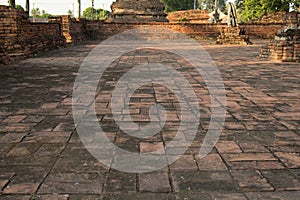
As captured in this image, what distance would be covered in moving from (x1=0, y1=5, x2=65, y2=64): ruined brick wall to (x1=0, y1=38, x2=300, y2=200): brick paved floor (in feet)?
11.9

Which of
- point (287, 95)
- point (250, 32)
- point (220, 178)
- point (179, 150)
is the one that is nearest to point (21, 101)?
point (179, 150)

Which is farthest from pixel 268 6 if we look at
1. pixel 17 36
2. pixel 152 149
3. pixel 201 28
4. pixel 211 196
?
pixel 211 196

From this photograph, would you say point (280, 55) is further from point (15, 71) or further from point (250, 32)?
point (250, 32)

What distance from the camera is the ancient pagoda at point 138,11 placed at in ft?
81.7

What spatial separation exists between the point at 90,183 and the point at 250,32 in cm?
2014

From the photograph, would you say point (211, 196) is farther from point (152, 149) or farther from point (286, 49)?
point (286, 49)

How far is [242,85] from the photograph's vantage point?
5.21 metres

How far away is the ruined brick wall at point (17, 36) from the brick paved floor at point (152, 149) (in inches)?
143

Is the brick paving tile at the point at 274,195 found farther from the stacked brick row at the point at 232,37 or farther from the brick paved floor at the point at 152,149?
the stacked brick row at the point at 232,37

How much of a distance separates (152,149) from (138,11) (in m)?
23.6

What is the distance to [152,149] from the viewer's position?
101 inches

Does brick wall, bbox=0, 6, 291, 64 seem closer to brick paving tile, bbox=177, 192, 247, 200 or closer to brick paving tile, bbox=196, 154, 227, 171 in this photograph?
brick paving tile, bbox=196, 154, 227, 171

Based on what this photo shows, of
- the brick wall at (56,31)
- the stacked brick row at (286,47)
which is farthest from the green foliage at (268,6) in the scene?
the stacked brick row at (286,47)

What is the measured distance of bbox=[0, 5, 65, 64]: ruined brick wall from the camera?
7.91 m
